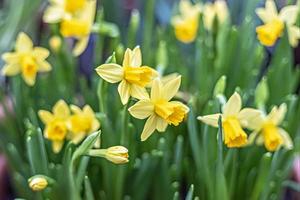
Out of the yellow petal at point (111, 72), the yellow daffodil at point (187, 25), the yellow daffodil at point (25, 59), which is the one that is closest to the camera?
the yellow petal at point (111, 72)

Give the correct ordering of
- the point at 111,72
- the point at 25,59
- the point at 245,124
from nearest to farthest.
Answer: the point at 111,72, the point at 245,124, the point at 25,59

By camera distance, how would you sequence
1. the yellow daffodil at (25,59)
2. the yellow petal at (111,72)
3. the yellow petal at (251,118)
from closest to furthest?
1. the yellow petal at (111,72)
2. the yellow petal at (251,118)
3. the yellow daffodil at (25,59)

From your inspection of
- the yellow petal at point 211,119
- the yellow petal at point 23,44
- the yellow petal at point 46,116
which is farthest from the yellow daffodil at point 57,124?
the yellow petal at point 211,119

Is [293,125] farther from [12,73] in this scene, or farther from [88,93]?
[12,73]

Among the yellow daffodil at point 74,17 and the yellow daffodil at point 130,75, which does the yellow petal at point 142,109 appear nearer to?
the yellow daffodil at point 130,75

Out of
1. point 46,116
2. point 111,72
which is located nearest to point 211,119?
point 111,72

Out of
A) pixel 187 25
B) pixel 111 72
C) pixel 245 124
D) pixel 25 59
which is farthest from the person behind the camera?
pixel 187 25

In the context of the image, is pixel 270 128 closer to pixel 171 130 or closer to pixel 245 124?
pixel 245 124
